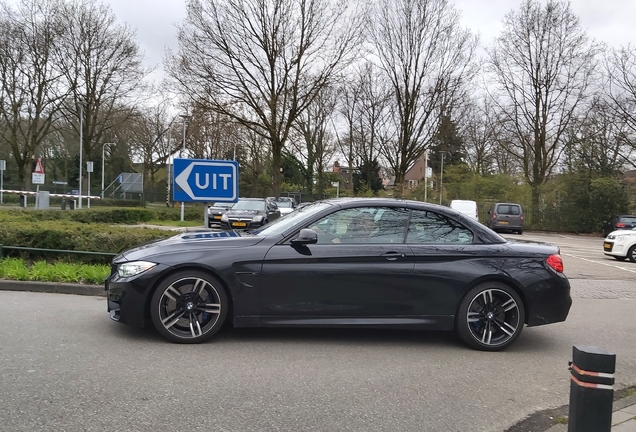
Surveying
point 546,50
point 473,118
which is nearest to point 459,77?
point 546,50

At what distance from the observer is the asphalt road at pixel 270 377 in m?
3.67

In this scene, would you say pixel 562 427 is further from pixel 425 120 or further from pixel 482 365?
pixel 425 120

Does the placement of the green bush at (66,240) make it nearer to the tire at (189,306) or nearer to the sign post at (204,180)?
the sign post at (204,180)

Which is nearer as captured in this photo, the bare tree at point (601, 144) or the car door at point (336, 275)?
the car door at point (336, 275)

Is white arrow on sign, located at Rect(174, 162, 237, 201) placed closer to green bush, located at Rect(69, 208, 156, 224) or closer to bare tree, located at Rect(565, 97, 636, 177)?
green bush, located at Rect(69, 208, 156, 224)

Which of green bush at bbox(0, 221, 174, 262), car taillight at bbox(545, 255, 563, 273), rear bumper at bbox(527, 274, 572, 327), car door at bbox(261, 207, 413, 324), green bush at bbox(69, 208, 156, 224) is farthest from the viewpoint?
green bush at bbox(69, 208, 156, 224)

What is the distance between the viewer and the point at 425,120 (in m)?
36.3

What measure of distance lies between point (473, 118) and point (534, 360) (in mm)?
39821

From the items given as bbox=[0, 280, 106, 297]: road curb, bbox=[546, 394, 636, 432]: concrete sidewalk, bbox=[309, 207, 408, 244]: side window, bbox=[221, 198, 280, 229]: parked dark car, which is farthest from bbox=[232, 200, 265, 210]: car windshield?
bbox=[546, 394, 636, 432]: concrete sidewalk

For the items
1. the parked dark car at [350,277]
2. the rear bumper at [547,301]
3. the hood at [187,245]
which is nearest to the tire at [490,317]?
the parked dark car at [350,277]

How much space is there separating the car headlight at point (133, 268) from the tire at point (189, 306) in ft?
0.70

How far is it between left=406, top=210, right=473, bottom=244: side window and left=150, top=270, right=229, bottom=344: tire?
6.83 feet

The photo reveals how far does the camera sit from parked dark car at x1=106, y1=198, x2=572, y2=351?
17.1 ft

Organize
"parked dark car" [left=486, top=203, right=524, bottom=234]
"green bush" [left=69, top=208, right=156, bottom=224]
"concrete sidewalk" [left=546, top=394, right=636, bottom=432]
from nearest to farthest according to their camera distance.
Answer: "concrete sidewalk" [left=546, top=394, right=636, bottom=432]
"green bush" [left=69, top=208, right=156, bottom=224]
"parked dark car" [left=486, top=203, right=524, bottom=234]
